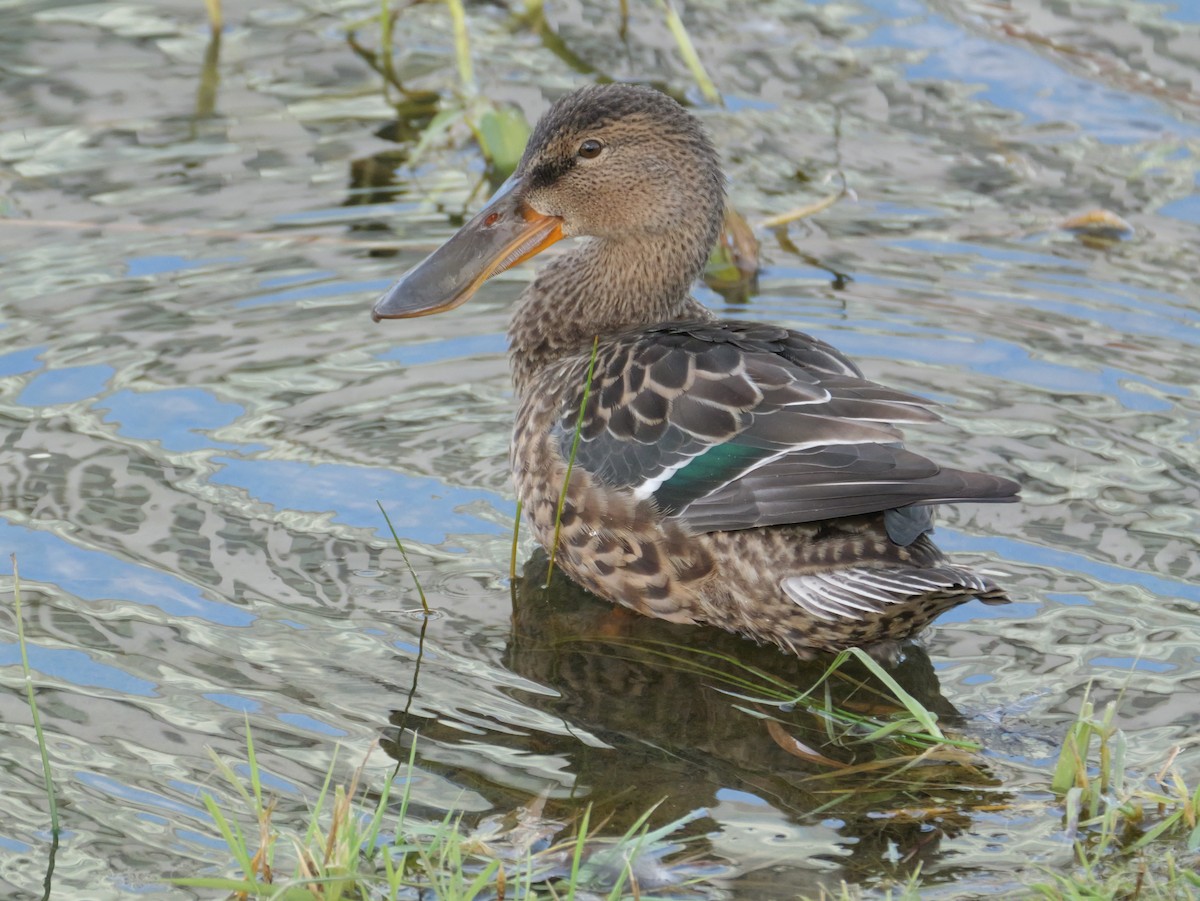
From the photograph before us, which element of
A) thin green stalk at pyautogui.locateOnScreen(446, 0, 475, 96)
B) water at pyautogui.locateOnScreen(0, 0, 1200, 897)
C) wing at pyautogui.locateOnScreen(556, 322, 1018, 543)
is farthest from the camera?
thin green stalk at pyautogui.locateOnScreen(446, 0, 475, 96)

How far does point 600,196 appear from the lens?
5422 millimetres

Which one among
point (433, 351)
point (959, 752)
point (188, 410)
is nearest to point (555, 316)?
point (433, 351)

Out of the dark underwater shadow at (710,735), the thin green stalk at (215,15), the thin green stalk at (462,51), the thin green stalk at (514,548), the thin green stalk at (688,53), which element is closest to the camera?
the dark underwater shadow at (710,735)

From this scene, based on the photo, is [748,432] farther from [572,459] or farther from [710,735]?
[710,735]

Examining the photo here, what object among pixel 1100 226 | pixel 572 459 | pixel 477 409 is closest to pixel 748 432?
pixel 572 459

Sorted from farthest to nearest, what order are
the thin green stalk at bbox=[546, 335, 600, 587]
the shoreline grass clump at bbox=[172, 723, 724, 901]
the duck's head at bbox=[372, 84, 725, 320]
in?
1. the duck's head at bbox=[372, 84, 725, 320]
2. the thin green stalk at bbox=[546, 335, 600, 587]
3. the shoreline grass clump at bbox=[172, 723, 724, 901]

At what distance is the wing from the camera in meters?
4.18

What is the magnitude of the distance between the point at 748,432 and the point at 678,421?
0.74ft

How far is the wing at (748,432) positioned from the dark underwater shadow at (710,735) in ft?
1.37

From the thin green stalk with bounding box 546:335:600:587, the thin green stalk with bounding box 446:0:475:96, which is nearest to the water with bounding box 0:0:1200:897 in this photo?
the thin green stalk with bounding box 546:335:600:587

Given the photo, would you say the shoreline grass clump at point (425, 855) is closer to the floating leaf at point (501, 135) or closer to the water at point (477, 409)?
the water at point (477, 409)

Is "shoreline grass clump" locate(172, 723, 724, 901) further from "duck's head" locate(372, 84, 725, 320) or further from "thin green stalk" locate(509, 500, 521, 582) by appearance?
"duck's head" locate(372, 84, 725, 320)

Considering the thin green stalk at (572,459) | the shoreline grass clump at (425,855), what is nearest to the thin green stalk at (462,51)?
the thin green stalk at (572,459)

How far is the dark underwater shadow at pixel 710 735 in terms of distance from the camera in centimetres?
387
